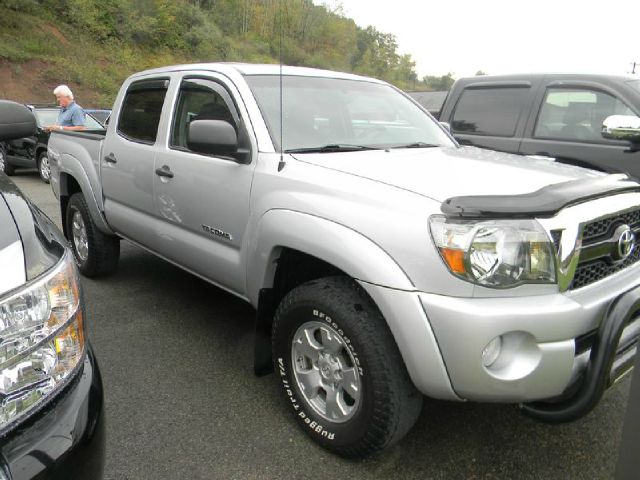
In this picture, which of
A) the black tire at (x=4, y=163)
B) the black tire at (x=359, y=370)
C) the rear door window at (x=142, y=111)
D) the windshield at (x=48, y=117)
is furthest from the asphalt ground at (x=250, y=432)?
the black tire at (x=4, y=163)

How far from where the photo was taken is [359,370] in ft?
6.99

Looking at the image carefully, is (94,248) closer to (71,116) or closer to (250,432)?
(250,432)

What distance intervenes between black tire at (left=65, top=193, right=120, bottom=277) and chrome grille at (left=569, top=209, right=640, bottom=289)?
12.2ft

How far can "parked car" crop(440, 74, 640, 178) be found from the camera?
4297 mm

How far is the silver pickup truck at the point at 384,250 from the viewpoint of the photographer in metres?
1.84

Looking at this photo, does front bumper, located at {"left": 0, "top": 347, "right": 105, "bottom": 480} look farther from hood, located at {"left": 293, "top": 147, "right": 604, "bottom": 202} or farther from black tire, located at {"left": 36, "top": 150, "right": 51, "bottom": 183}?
black tire, located at {"left": 36, "top": 150, "right": 51, "bottom": 183}

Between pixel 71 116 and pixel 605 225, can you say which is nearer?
pixel 605 225

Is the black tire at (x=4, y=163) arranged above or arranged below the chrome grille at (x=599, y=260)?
below

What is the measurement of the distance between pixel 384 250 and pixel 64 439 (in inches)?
47.1

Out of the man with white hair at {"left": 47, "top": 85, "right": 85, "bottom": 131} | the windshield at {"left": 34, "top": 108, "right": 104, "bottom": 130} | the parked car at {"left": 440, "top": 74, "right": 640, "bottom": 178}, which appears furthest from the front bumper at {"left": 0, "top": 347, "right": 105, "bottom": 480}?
the windshield at {"left": 34, "top": 108, "right": 104, "bottom": 130}

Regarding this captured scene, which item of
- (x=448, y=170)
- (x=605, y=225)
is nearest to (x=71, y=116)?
(x=448, y=170)

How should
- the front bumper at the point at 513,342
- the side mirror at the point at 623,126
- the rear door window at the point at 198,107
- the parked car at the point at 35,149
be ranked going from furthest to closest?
the parked car at the point at 35,149, the side mirror at the point at 623,126, the rear door window at the point at 198,107, the front bumper at the point at 513,342

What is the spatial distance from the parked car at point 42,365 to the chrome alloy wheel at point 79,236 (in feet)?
10.5

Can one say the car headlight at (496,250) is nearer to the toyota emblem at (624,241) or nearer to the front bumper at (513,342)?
the front bumper at (513,342)
